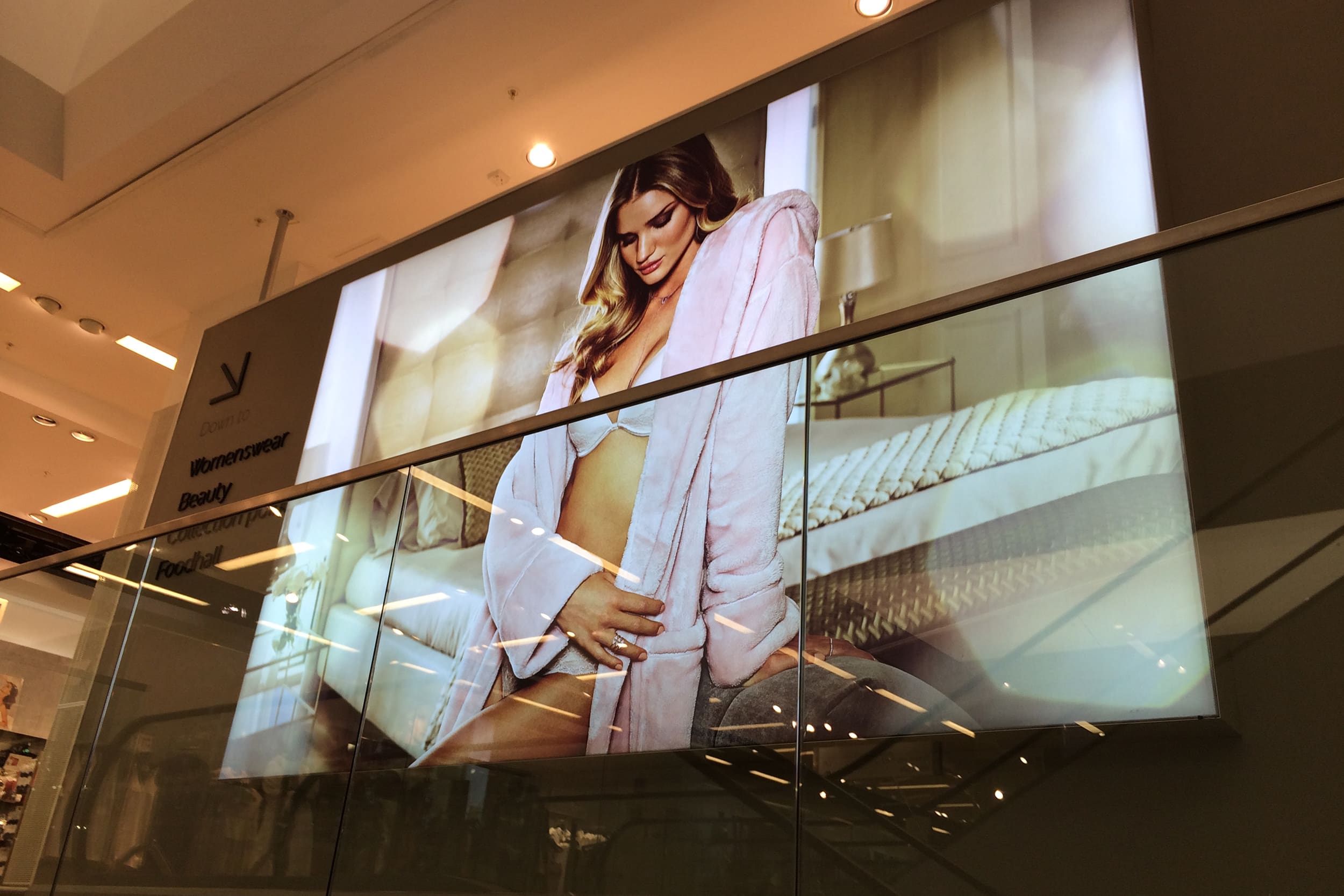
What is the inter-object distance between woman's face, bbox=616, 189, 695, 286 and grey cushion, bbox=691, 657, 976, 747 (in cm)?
216

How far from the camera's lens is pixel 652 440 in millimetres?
2322

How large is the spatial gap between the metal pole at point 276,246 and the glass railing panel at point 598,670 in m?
3.59

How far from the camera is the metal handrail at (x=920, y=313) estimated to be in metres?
1.64

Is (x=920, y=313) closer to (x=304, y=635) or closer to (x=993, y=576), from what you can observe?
(x=993, y=576)

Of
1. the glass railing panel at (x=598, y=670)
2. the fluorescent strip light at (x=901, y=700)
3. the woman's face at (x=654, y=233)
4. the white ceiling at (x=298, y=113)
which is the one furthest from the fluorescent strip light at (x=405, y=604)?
the white ceiling at (x=298, y=113)

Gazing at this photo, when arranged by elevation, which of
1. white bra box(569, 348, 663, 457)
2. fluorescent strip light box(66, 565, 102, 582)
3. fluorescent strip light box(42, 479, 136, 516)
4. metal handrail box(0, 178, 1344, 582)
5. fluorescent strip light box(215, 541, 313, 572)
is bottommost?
fluorescent strip light box(215, 541, 313, 572)

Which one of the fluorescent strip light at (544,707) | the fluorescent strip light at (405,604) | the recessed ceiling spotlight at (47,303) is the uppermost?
the recessed ceiling spotlight at (47,303)

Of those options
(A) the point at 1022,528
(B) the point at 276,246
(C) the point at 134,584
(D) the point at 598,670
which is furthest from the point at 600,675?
(B) the point at 276,246

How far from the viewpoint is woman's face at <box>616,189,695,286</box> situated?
3.82 metres

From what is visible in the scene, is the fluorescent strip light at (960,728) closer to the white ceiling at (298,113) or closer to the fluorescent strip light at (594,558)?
the fluorescent strip light at (594,558)

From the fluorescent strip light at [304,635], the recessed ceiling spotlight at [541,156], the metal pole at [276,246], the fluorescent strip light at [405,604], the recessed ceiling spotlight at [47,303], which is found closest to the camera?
the fluorescent strip light at [405,604]

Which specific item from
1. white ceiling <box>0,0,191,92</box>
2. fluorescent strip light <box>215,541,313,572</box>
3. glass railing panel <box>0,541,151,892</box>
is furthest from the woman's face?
white ceiling <box>0,0,191,92</box>

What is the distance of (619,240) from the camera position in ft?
13.2

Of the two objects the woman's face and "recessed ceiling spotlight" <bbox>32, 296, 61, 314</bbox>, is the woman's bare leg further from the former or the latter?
"recessed ceiling spotlight" <bbox>32, 296, 61, 314</bbox>
